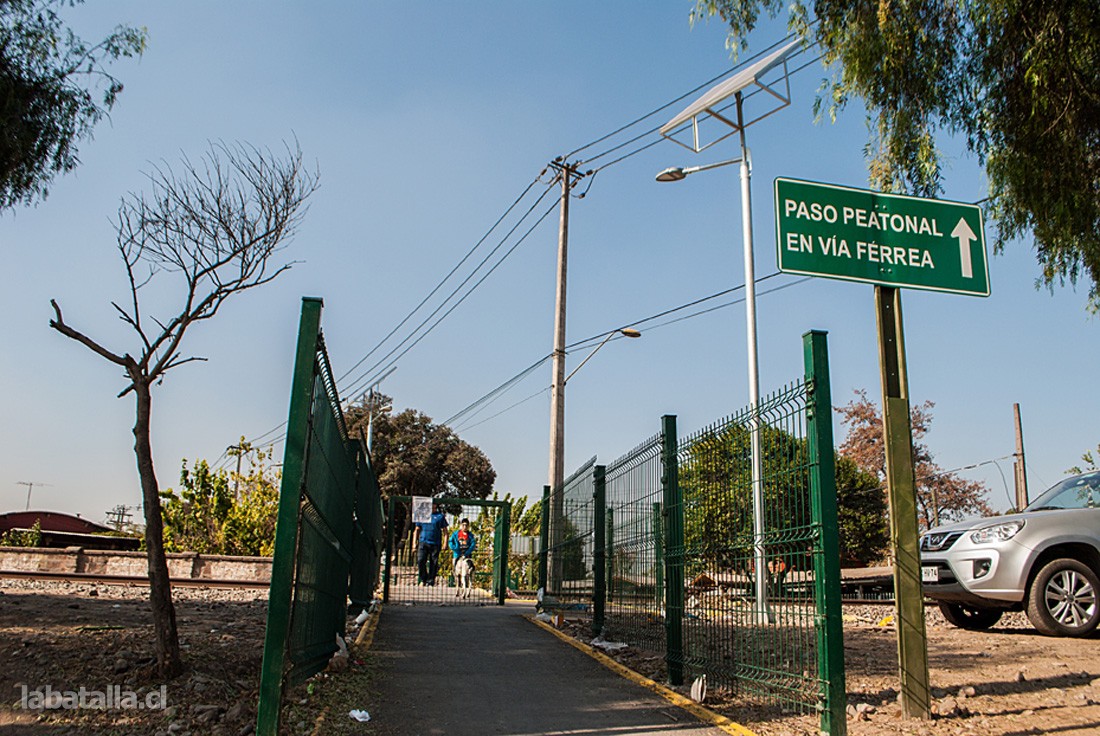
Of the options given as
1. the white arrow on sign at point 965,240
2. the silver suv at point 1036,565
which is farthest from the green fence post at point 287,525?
the silver suv at point 1036,565

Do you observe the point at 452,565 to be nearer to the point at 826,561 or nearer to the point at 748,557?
the point at 748,557

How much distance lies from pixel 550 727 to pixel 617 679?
1877 mm

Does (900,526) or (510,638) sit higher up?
(900,526)

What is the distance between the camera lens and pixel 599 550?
32.9ft

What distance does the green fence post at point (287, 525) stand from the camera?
4.31 m

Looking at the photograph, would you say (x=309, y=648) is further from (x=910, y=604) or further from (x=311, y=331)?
(x=910, y=604)

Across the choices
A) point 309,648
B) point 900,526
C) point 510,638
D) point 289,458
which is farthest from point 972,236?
point 510,638

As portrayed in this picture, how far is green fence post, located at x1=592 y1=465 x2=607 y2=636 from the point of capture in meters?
9.88

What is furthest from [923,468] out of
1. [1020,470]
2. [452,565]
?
[452,565]

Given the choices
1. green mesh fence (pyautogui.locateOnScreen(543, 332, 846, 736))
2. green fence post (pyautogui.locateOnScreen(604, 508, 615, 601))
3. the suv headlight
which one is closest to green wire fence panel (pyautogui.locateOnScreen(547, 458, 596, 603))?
green fence post (pyautogui.locateOnScreen(604, 508, 615, 601))

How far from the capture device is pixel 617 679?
716 centimetres

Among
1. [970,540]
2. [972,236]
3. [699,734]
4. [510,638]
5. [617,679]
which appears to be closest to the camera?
[699,734]

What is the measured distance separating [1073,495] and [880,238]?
209 inches

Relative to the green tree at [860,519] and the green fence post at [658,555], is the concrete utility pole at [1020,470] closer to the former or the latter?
the green tree at [860,519]
